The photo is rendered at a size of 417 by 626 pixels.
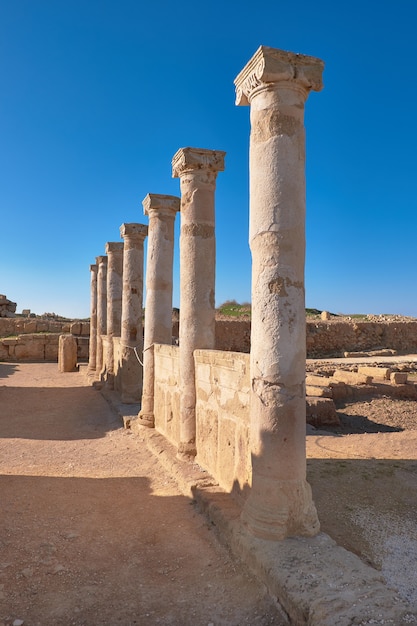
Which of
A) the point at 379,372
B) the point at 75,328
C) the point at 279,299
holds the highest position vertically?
the point at 75,328

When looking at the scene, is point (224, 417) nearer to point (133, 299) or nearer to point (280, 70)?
point (280, 70)

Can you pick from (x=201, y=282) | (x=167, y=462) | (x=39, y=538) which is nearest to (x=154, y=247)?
(x=201, y=282)

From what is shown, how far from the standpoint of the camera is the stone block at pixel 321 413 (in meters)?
10.9

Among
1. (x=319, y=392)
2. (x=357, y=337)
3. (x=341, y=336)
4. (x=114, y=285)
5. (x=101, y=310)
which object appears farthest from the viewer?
(x=357, y=337)

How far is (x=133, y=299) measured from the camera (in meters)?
12.1

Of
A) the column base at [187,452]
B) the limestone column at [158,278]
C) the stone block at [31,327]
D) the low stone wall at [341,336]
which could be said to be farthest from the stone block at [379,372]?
the stone block at [31,327]

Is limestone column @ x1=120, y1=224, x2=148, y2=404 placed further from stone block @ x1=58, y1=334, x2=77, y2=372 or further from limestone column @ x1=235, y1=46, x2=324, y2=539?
limestone column @ x1=235, y1=46, x2=324, y2=539

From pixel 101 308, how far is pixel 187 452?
11.5m

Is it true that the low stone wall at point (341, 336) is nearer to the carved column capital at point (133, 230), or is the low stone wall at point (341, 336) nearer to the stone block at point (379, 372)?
the stone block at point (379, 372)

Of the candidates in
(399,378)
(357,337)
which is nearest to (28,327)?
(399,378)

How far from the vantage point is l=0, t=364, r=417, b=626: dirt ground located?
11.6ft

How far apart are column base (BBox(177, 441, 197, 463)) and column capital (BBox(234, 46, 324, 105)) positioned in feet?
14.9

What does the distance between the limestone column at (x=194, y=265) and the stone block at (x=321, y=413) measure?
492 cm

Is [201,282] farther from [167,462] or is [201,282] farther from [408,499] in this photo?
[408,499]
